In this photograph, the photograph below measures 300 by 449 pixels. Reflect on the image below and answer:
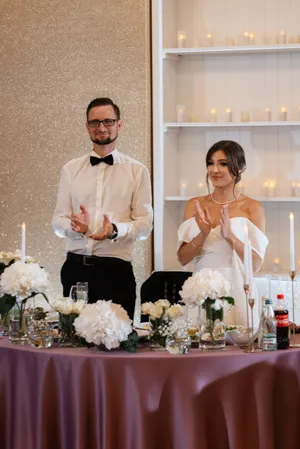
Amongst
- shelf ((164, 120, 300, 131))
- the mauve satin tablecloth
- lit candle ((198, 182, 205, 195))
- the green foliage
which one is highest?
shelf ((164, 120, 300, 131))

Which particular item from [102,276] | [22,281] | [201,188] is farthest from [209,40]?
[22,281]

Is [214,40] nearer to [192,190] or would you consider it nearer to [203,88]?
[203,88]

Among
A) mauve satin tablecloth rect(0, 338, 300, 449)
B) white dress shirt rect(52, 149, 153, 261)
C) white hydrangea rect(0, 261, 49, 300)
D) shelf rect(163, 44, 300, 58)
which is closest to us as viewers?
mauve satin tablecloth rect(0, 338, 300, 449)

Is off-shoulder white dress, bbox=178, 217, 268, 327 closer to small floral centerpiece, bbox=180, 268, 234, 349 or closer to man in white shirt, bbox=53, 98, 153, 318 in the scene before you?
man in white shirt, bbox=53, 98, 153, 318

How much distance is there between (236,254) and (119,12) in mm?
2062

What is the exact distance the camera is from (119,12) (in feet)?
19.2

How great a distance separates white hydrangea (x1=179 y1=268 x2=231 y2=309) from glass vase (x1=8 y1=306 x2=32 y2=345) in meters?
0.65

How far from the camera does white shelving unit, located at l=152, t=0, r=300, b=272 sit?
18.9 feet

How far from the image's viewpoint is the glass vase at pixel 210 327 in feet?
11.2

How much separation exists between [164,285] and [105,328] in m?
2.04

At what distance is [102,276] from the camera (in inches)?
187

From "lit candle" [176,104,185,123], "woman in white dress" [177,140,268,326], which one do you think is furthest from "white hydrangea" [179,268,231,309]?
"lit candle" [176,104,185,123]

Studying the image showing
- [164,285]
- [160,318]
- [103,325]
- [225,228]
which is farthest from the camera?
[164,285]

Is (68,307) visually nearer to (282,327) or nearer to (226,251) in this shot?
(282,327)
